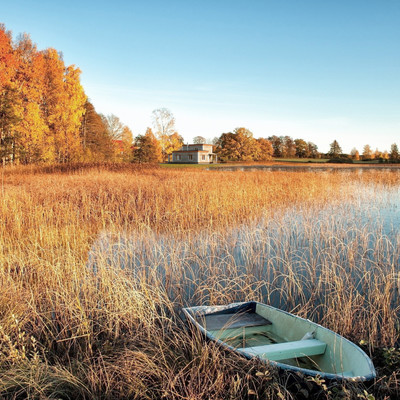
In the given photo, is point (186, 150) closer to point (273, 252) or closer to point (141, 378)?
point (273, 252)

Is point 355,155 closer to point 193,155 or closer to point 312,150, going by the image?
point 312,150

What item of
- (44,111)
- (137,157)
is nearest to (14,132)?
(44,111)

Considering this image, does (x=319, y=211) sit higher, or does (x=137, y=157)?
(x=137, y=157)

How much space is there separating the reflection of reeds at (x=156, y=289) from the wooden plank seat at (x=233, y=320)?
291 millimetres

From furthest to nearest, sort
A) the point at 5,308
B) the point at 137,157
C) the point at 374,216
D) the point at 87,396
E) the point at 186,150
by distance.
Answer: the point at 186,150 < the point at 137,157 < the point at 374,216 < the point at 5,308 < the point at 87,396

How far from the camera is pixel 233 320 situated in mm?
3680

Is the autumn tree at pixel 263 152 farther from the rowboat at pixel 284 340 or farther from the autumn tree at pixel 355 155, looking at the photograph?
the rowboat at pixel 284 340

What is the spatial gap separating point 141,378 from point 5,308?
76.8 inches

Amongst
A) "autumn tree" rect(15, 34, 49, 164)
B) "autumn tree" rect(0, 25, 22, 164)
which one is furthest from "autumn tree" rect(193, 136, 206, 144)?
"autumn tree" rect(0, 25, 22, 164)

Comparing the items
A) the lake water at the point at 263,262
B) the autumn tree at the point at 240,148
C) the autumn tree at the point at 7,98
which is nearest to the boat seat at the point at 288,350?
the lake water at the point at 263,262

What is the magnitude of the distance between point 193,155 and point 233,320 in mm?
57332

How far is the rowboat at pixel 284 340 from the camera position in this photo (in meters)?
2.66

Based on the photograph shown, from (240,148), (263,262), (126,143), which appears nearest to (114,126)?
(126,143)

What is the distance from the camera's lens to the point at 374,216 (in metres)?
10.2
